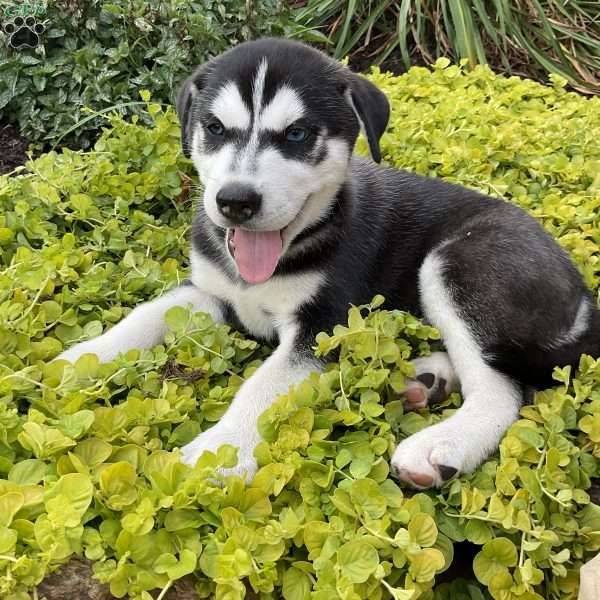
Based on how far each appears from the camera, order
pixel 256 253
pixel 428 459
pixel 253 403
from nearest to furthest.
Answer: pixel 428 459 < pixel 253 403 < pixel 256 253

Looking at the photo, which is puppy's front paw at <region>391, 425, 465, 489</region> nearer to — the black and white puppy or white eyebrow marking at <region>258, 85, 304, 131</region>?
the black and white puppy

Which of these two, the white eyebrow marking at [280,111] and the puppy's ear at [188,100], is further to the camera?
the puppy's ear at [188,100]

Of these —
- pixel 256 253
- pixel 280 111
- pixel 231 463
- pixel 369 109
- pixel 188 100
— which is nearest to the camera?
pixel 231 463

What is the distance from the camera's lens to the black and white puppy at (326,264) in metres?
3.01

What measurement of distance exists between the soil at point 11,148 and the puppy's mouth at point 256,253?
11.4ft

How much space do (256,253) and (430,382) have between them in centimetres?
96

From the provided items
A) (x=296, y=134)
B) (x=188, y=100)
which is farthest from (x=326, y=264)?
→ (x=188, y=100)

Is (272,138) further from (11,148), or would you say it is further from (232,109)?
(11,148)

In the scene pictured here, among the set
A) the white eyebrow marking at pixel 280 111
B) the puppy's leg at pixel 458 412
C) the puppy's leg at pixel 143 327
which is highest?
the white eyebrow marking at pixel 280 111

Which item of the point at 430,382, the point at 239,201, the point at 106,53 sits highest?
the point at 239,201

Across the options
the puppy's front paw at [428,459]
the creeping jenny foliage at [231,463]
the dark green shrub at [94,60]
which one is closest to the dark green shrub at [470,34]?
the dark green shrub at [94,60]

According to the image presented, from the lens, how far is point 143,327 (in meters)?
3.45

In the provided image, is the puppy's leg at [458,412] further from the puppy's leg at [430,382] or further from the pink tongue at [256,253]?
the pink tongue at [256,253]

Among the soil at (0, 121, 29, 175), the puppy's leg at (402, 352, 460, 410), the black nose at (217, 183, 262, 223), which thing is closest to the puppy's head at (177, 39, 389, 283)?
the black nose at (217, 183, 262, 223)
